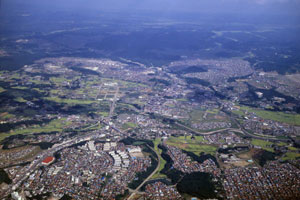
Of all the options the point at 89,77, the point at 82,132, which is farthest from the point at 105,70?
the point at 82,132

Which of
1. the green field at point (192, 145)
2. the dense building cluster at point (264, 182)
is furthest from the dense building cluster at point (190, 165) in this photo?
the green field at point (192, 145)

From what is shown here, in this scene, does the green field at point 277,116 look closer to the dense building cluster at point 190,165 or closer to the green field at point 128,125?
the dense building cluster at point 190,165

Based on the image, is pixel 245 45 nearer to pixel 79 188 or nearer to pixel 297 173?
pixel 297 173

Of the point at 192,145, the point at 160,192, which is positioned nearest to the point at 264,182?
the point at 192,145

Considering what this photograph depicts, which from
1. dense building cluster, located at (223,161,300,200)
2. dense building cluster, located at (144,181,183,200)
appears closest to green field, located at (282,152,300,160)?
dense building cluster, located at (223,161,300,200)

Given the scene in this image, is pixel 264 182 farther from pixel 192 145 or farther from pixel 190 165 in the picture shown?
pixel 192 145

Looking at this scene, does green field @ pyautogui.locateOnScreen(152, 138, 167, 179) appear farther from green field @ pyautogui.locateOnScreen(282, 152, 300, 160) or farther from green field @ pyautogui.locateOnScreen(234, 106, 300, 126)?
green field @ pyautogui.locateOnScreen(234, 106, 300, 126)
